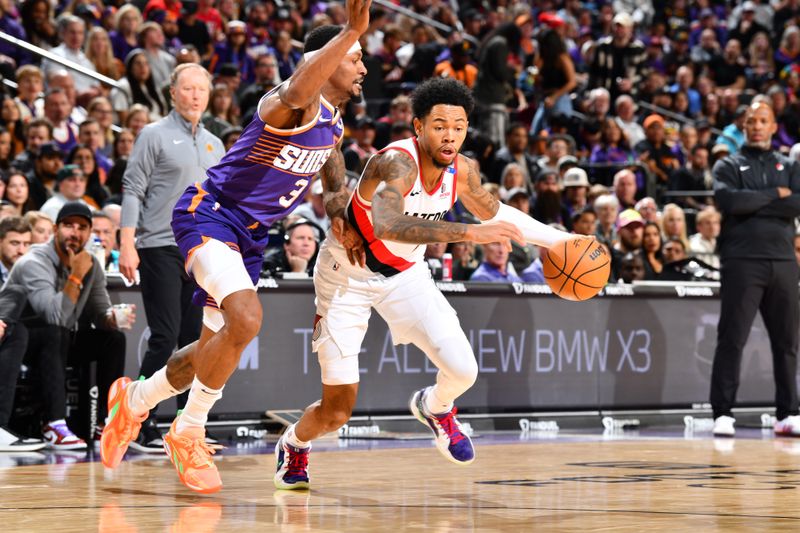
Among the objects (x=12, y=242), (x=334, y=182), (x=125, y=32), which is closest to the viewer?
(x=334, y=182)

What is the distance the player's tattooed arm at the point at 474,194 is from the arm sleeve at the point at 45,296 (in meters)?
→ 3.55

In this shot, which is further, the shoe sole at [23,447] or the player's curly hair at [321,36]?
the shoe sole at [23,447]

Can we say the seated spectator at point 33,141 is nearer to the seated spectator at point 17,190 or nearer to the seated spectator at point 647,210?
the seated spectator at point 17,190

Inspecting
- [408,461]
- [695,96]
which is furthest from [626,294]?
[695,96]

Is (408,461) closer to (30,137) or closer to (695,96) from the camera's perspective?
(30,137)

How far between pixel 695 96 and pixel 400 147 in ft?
52.3

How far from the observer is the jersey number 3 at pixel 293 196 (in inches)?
248

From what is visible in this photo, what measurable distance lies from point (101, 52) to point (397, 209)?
966 centimetres

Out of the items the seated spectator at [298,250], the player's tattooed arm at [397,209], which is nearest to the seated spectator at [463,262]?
the seated spectator at [298,250]

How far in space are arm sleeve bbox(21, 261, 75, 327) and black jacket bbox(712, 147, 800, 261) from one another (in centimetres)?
537

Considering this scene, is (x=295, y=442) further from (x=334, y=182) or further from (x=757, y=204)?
(x=757, y=204)

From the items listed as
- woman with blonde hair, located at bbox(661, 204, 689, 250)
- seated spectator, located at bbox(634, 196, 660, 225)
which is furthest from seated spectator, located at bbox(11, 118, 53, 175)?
woman with blonde hair, located at bbox(661, 204, 689, 250)

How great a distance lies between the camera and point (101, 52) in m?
14.6

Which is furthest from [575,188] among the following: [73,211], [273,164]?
[273,164]
